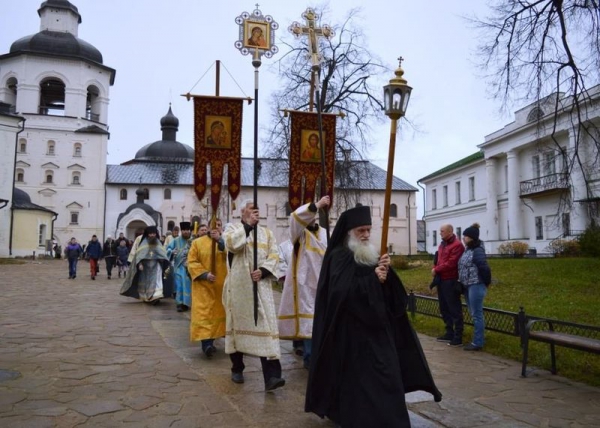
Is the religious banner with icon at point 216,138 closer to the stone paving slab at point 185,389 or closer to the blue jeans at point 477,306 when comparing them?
the stone paving slab at point 185,389

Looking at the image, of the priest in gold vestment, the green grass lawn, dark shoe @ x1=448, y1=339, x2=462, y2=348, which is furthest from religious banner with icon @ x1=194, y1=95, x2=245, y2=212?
the green grass lawn

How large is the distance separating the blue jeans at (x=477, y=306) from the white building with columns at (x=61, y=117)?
51170 mm

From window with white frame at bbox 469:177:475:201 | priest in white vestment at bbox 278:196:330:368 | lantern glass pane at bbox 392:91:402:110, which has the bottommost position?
priest in white vestment at bbox 278:196:330:368

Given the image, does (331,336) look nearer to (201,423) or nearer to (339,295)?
(339,295)

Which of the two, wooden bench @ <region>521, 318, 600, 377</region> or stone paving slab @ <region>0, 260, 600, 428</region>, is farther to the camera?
wooden bench @ <region>521, 318, 600, 377</region>

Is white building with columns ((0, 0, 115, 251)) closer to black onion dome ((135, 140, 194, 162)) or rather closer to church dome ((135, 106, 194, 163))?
church dome ((135, 106, 194, 163))

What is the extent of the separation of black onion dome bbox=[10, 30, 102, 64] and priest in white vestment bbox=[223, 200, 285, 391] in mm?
52747

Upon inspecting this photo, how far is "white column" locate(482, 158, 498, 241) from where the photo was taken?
3966cm

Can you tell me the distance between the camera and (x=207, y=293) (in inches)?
277

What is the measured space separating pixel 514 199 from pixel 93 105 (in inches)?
1693

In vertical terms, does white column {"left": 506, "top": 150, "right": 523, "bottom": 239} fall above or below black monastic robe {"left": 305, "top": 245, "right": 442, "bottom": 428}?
above

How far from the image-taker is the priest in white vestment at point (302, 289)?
6422 mm

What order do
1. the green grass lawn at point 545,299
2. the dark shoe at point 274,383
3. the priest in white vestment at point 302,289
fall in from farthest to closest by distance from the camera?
the green grass lawn at point 545,299 → the priest in white vestment at point 302,289 → the dark shoe at point 274,383

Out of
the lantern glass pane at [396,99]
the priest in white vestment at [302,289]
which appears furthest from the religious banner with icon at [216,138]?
the lantern glass pane at [396,99]
